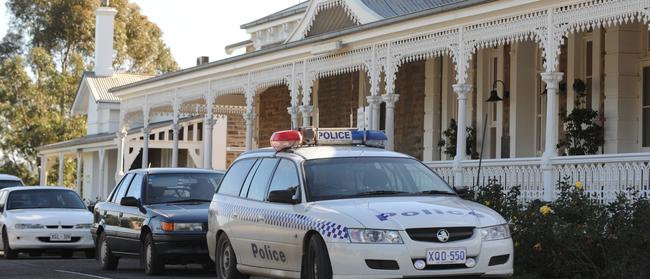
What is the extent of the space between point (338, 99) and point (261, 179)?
59.0 ft

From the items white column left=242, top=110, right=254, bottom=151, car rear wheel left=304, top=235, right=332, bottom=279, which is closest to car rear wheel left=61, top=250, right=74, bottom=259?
white column left=242, top=110, right=254, bottom=151

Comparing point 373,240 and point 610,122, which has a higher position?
point 610,122

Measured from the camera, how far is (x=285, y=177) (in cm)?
1366

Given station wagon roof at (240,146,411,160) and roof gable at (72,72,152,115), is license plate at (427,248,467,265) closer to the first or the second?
station wagon roof at (240,146,411,160)

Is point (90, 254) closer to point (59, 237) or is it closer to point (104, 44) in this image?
point (59, 237)

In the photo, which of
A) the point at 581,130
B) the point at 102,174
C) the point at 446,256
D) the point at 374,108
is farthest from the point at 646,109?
the point at 102,174

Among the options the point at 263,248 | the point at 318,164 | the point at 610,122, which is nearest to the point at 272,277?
the point at 263,248

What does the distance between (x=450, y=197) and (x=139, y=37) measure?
6306 centimetres

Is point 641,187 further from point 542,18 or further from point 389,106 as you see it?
point 389,106

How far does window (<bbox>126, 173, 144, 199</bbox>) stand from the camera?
1908 centimetres

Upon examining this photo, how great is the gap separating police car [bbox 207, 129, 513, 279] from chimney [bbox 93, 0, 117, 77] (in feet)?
134

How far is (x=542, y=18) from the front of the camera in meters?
20.3

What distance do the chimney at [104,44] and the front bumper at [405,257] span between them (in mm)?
44165

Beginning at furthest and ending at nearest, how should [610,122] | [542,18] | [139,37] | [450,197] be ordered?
[139,37] → [610,122] → [542,18] → [450,197]
